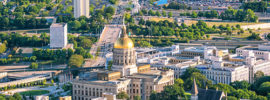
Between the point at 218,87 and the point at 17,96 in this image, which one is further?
the point at 218,87

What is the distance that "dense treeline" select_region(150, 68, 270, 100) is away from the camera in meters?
64.9

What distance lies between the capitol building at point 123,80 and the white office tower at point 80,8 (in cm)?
5526

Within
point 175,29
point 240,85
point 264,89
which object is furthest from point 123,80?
point 175,29

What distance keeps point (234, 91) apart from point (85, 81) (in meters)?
15.8

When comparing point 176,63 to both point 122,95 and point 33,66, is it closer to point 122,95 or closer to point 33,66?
point 122,95

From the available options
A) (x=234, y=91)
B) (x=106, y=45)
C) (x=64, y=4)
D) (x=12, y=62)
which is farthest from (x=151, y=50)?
(x=64, y=4)

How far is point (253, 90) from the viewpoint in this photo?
237ft

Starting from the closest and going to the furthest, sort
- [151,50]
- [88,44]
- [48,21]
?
[151,50] < [88,44] < [48,21]

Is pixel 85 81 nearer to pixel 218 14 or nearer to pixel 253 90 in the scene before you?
pixel 253 90

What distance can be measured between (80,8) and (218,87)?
63151 mm

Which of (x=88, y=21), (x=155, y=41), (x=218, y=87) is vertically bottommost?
(x=218, y=87)

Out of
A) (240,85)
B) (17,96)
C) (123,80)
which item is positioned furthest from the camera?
(240,85)

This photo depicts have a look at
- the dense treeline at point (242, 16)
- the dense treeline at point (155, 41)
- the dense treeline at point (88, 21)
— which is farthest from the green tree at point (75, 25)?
the dense treeline at point (242, 16)

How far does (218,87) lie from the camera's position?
225ft
